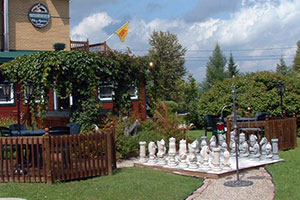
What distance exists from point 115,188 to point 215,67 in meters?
64.4

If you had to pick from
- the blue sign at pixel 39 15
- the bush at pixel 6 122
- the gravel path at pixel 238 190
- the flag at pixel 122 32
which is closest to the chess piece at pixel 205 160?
the gravel path at pixel 238 190

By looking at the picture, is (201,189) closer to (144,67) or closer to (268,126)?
(268,126)

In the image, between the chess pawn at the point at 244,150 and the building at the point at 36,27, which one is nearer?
the chess pawn at the point at 244,150

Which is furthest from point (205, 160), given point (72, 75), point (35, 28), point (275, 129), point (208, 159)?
point (35, 28)

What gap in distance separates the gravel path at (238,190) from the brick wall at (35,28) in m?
16.9

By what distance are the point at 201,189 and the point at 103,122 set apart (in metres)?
7.00

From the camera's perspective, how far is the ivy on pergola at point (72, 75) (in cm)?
1291

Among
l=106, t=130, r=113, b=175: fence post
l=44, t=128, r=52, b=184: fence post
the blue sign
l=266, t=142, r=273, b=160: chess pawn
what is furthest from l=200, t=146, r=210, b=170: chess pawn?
the blue sign

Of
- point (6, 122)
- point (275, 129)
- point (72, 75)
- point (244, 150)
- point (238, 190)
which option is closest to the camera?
point (238, 190)

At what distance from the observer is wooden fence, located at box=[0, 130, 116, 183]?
824cm

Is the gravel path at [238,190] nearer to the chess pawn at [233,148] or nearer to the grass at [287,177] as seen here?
the grass at [287,177]

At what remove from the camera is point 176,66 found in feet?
160

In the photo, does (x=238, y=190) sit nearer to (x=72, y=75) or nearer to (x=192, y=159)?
(x=192, y=159)

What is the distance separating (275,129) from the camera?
12.6m
